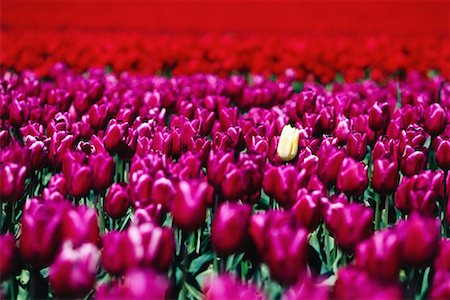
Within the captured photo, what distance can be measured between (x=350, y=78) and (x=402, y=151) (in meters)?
4.42

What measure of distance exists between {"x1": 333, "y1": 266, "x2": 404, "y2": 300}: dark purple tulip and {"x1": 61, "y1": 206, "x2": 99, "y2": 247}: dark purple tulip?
2.17 ft

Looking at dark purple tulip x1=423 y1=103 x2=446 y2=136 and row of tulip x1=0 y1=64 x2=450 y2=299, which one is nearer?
row of tulip x1=0 y1=64 x2=450 y2=299

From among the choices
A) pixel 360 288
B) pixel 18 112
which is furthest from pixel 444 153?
pixel 18 112

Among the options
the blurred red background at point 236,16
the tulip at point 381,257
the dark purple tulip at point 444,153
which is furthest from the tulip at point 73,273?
the blurred red background at point 236,16

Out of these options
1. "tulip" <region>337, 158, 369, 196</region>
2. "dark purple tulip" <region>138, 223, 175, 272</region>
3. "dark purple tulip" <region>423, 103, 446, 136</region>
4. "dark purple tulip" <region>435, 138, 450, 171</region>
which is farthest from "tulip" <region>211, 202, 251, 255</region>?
"dark purple tulip" <region>423, 103, 446, 136</region>

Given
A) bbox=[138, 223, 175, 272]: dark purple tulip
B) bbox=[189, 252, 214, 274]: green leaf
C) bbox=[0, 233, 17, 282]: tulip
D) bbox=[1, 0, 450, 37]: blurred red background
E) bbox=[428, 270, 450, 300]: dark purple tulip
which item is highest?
bbox=[1, 0, 450, 37]: blurred red background

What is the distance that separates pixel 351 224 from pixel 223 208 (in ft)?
1.28

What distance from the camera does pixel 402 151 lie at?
272 cm

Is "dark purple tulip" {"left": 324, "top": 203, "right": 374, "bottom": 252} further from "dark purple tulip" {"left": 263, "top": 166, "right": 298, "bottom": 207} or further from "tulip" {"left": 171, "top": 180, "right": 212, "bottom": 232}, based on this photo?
"tulip" {"left": 171, "top": 180, "right": 212, "bottom": 232}

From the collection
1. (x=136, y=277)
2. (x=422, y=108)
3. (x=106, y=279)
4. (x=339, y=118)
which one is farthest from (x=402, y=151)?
(x=136, y=277)

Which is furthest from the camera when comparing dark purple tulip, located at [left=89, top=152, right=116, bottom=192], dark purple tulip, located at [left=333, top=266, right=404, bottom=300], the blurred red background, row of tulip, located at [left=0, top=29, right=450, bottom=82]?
the blurred red background

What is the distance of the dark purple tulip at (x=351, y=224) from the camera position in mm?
1829

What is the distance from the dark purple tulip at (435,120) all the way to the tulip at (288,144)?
0.89 m

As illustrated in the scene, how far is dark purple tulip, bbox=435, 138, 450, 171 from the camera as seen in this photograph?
2.69 m
